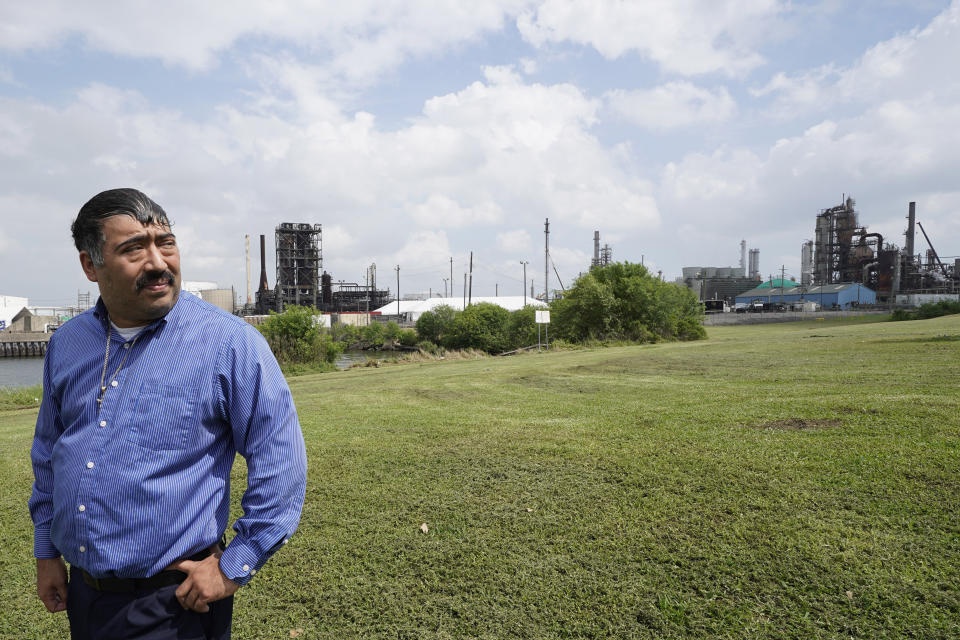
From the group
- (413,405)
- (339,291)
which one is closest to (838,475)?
(413,405)

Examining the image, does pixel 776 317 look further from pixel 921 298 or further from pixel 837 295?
pixel 837 295

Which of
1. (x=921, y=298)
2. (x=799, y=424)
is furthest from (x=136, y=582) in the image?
(x=921, y=298)

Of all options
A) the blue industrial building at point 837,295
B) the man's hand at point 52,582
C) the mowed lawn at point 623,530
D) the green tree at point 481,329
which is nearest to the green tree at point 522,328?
the green tree at point 481,329

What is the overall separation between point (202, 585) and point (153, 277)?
104cm

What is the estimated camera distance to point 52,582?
6.91 ft

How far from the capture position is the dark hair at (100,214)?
6.25 feet

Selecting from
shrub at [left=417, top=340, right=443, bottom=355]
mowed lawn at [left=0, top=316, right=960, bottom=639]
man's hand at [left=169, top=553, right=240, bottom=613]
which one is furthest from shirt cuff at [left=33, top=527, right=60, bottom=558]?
shrub at [left=417, top=340, right=443, bottom=355]

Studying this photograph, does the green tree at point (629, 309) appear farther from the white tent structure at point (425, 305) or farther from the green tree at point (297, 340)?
the white tent structure at point (425, 305)

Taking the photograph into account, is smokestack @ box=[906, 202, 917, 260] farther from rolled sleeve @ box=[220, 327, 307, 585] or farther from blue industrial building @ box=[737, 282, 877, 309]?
rolled sleeve @ box=[220, 327, 307, 585]

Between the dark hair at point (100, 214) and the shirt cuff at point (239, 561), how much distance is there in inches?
42.4

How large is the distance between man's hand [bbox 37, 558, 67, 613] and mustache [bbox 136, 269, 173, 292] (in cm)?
114

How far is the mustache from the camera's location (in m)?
1.87

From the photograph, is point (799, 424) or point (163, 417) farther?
point (799, 424)

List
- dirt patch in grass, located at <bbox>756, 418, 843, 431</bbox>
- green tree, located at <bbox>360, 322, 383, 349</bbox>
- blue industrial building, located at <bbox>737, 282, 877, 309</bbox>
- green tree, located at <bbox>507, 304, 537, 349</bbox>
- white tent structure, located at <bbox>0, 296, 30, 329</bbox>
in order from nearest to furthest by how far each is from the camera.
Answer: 1. dirt patch in grass, located at <bbox>756, 418, 843, 431</bbox>
2. green tree, located at <bbox>507, 304, 537, 349</bbox>
3. green tree, located at <bbox>360, 322, 383, 349</bbox>
4. blue industrial building, located at <bbox>737, 282, 877, 309</bbox>
5. white tent structure, located at <bbox>0, 296, 30, 329</bbox>
